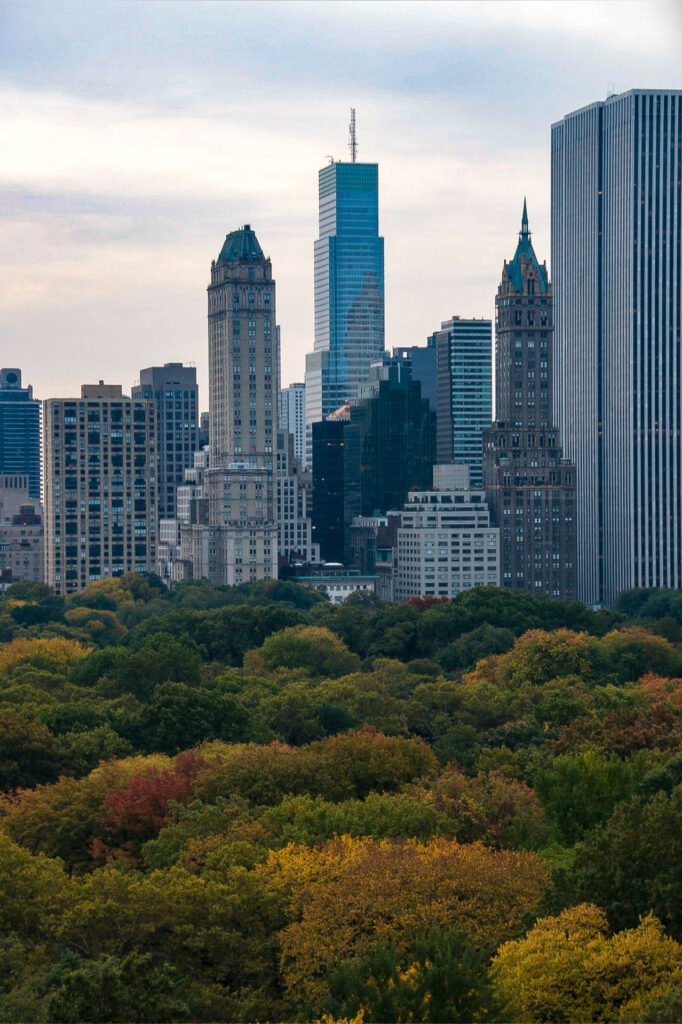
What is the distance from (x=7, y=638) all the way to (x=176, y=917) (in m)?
100

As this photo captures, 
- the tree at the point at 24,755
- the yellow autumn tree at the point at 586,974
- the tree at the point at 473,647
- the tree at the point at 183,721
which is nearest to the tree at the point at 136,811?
the tree at the point at 24,755

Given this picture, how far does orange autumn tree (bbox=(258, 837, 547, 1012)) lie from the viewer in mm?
42250

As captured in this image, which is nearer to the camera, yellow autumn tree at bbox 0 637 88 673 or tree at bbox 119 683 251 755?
tree at bbox 119 683 251 755

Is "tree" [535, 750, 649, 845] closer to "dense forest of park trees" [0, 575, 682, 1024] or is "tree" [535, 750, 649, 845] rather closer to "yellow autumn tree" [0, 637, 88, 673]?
"dense forest of park trees" [0, 575, 682, 1024]

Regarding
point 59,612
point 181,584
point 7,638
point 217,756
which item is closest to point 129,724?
point 217,756

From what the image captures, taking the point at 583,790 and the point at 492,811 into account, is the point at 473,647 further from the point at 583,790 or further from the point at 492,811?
the point at 492,811

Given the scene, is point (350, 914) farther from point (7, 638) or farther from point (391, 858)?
point (7, 638)

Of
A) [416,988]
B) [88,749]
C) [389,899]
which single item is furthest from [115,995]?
[88,749]

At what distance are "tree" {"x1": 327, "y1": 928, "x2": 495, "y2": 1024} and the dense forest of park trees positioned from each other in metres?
0.05

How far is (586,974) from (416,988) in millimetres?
4792

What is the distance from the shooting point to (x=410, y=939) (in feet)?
138

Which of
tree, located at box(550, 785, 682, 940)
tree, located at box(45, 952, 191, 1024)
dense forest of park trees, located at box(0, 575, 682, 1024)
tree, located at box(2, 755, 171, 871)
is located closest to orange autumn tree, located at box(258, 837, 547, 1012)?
dense forest of park trees, located at box(0, 575, 682, 1024)

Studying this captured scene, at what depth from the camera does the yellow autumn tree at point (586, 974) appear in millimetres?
37625

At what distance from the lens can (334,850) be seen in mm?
48219
